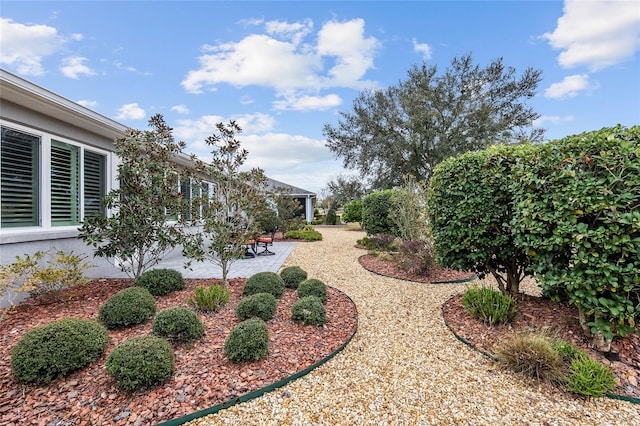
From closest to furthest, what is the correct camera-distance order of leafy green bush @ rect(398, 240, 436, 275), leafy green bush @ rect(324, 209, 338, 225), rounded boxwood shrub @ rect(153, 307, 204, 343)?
1. rounded boxwood shrub @ rect(153, 307, 204, 343)
2. leafy green bush @ rect(398, 240, 436, 275)
3. leafy green bush @ rect(324, 209, 338, 225)

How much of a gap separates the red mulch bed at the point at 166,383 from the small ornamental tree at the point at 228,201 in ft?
4.24

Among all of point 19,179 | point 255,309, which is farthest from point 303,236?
point 19,179

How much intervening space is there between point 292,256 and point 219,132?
5328 mm

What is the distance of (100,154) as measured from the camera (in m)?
6.21

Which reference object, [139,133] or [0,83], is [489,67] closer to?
[139,133]

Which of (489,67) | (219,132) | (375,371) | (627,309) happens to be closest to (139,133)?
(219,132)

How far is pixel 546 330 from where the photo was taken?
3381 millimetres

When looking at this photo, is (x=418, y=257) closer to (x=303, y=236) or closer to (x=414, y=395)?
(x=414, y=395)

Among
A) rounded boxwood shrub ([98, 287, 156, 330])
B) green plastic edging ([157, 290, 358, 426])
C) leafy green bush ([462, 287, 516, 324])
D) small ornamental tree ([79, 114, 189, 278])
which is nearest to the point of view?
green plastic edging ([157, 290, 358, 426])

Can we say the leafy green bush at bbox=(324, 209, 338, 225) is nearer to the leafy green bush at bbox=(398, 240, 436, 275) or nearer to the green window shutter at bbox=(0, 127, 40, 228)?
the leafy green bush at bbox=(398, 240, 436, 275)

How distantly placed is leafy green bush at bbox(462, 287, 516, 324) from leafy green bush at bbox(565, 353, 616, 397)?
1070mm

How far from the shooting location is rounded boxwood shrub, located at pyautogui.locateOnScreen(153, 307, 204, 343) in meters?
3.11

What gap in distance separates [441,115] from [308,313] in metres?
17.9

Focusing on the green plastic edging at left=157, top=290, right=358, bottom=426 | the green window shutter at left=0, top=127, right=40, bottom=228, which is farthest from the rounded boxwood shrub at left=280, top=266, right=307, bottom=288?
the green window shutter at left=0, top=127, right=40, bottom=228
